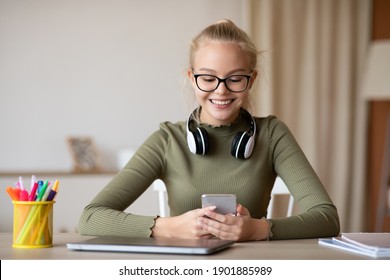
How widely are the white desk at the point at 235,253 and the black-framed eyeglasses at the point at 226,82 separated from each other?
558 millimetres

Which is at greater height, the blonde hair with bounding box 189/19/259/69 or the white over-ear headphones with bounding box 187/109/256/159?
the blonde hair with bounding box 189/19/259/69

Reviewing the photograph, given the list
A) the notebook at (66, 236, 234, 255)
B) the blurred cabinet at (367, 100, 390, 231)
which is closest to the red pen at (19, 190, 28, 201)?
the notebook at (66, 236, 234, 255)

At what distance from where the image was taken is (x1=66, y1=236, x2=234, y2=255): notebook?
1.27m

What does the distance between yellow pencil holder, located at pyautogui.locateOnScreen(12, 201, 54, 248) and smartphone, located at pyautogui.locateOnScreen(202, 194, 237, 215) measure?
0.36 m

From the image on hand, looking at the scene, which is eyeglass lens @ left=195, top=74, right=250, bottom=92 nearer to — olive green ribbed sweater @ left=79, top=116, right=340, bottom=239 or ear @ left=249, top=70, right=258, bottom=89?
ear @ left=249, top=70, right=258, bottom=89

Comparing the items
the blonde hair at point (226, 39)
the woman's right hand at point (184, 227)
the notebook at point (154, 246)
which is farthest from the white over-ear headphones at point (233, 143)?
the notebook at point (154, 246)

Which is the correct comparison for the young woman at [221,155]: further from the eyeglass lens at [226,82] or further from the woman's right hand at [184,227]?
the woman's right hand at [184,227]

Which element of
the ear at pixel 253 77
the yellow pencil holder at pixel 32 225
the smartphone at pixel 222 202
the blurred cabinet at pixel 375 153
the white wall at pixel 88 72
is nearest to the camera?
the yellow pencil holder at pixel 32 225

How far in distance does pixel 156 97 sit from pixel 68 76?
0.62 metres

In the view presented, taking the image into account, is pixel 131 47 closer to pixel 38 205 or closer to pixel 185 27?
pixel 185 27

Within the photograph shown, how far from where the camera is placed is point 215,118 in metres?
2.04

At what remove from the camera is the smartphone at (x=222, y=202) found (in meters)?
1.53
